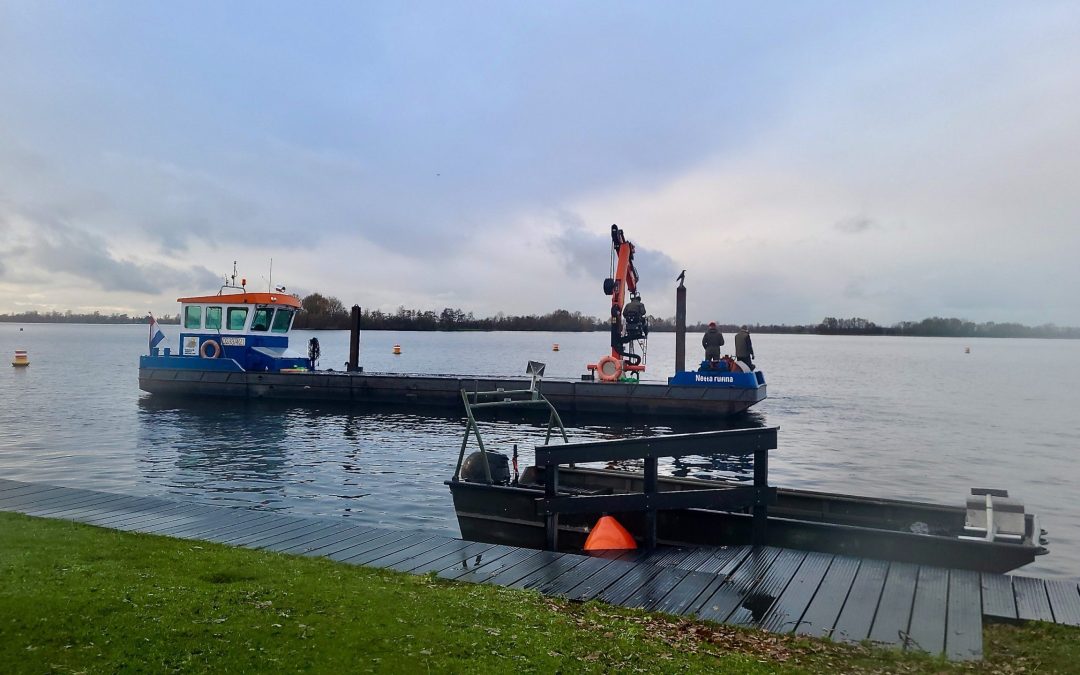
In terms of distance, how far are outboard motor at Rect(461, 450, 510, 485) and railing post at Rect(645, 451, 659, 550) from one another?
7.39 feet

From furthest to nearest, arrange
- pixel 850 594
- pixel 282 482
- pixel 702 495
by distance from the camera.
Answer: pixel 282 482 < pixel 702 495 < pixel 850 594

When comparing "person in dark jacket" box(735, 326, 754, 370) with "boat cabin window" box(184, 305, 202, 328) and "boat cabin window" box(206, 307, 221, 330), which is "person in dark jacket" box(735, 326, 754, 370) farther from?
"boat cabin window" box(184, 305, 202, 328)

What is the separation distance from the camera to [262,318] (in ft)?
98.6

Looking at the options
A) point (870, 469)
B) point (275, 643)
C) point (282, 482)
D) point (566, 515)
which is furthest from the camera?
point (870, 469)

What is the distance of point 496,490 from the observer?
8484mm

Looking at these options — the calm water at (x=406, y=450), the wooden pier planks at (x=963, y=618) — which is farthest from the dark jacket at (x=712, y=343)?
the wooden pier planks at (x=963, y=618)

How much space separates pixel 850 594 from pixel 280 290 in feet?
92.9

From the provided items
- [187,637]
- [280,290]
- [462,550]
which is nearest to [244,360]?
[280,290]

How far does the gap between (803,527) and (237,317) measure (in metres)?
27.1

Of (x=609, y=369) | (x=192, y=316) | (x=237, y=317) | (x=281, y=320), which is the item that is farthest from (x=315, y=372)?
(x=609, y=369)

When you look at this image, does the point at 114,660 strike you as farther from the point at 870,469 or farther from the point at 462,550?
the point at 870,469

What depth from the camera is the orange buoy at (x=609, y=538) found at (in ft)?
24.7

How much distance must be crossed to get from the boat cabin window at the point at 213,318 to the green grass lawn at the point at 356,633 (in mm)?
25461

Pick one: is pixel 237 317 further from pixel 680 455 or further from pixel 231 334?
pixel 680 455
